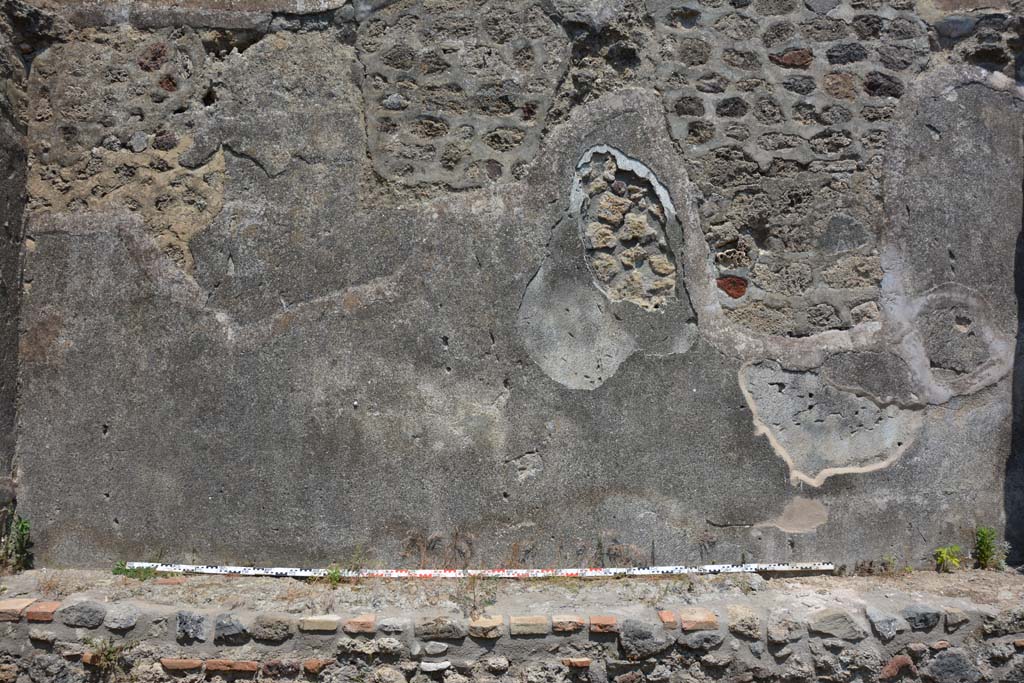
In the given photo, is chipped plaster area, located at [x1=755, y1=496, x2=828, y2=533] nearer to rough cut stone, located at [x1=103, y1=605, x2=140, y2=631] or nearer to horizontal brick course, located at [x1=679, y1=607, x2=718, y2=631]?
horizontal brick course, located at [x1=679, y1=607, x2=718, y2=631]

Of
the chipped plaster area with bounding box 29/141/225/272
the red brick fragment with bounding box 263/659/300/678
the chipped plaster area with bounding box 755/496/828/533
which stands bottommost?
the red brick fragment with bounding box 263/659/300/678

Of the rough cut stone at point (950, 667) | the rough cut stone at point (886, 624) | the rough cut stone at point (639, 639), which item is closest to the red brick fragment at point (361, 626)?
the rough cut stone at point (639, 639)

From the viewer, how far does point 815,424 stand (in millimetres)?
3693

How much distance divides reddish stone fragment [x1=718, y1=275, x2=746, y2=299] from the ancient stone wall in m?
0.01

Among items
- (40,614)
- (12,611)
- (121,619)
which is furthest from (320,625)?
(12,611)

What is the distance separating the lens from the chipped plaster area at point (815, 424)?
368 centimetres

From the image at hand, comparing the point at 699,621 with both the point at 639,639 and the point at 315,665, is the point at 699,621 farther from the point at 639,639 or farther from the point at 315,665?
the point at 315,665

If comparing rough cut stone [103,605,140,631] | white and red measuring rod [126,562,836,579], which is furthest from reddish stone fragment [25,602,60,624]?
white and red measuring rod [126,562,836,579]

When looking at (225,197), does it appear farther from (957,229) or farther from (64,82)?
(957,229)

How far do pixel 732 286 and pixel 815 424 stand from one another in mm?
725

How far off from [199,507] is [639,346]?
2076mm

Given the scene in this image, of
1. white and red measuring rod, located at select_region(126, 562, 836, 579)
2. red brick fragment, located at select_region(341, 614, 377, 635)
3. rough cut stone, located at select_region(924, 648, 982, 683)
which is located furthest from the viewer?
white and red measuring rod, located at select_region(126, 562, 836, 579)

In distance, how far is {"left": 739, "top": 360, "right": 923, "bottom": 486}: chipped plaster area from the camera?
145 inches

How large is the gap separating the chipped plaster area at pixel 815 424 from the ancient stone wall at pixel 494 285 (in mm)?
11
